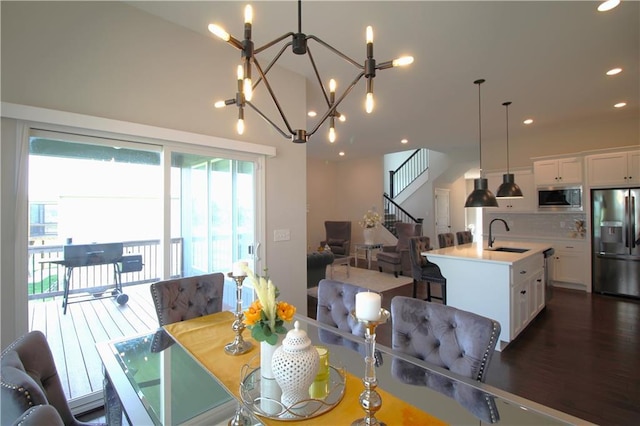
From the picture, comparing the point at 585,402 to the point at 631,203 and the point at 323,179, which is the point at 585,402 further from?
the point at 323,179

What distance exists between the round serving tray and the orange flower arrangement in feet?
0.74

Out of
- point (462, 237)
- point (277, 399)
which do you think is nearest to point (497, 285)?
point (462, 237)

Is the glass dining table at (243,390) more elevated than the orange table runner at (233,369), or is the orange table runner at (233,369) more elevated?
the orange table runner at (233,369)

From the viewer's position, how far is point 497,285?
3.25 meters

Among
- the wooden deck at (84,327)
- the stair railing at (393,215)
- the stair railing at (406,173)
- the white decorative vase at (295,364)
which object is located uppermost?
the stair railing at (406,173)

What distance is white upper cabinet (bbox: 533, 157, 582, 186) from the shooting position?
5473mm

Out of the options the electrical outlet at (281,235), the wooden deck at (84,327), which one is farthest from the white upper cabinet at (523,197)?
the wooden deck at (84,327)

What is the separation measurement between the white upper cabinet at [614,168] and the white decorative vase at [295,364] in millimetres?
6459

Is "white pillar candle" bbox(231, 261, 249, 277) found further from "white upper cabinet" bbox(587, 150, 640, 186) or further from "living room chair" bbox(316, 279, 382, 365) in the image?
"white upper cabinet" bbox(587, 150, 640, 186)

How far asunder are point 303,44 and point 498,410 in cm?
189

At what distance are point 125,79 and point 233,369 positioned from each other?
2.41 metres

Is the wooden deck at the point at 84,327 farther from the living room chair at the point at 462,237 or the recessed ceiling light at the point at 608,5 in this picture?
the living room chair at the point at 462,237

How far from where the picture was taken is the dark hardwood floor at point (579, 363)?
227 centimetres

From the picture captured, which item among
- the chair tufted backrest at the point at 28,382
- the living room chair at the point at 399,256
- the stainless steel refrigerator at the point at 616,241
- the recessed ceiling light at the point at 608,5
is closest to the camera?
the chair tufted backrest at the point at 28,382
